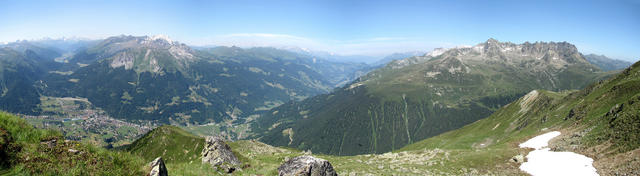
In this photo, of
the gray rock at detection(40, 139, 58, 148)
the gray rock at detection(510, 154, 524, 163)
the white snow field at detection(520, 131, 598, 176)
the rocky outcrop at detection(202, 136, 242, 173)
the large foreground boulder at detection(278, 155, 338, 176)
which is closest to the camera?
the gray rock at detection(40, 139, 58, 148)

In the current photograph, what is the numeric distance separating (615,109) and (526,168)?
3589 cm

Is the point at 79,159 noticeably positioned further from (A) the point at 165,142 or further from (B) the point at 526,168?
(A) the point at 165,142

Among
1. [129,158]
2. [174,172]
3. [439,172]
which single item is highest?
[129,158]

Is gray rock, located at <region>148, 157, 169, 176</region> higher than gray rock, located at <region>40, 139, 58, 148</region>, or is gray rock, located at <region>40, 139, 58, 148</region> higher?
gray rock, located at <region>40, 139, 58, 148</region>

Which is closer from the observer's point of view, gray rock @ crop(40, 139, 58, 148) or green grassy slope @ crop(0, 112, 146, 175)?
green grassy slope @ crop(0, 112, 146, 175)

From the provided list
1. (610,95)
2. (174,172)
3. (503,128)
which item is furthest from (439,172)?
(503,128)

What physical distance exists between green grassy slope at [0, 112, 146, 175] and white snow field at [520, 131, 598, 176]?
53204 millimetres

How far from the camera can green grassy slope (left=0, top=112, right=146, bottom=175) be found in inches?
360

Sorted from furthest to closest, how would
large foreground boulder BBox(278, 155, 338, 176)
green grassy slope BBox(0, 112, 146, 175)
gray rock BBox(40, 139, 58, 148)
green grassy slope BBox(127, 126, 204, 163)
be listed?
green grassy slope BBox(127, 126, 204, 163) → large foreground boulder BBox(278, 155, 338, 176) → gray rock BBox(40, 139, 58, 148) → green grassy slope BBox(0, 112, 146, 175)

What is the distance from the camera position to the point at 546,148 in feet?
180

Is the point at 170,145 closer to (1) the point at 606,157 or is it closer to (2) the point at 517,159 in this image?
(2) the point at 517,159

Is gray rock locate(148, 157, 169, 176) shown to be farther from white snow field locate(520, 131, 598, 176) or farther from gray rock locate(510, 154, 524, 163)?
gray rock locate(510, 154, 524, 163)

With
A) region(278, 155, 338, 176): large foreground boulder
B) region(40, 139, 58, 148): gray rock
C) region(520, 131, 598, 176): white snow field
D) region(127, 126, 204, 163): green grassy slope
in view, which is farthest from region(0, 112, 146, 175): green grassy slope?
region(127, 126, 204, 163): green grassy slope

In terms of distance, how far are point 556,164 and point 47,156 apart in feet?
207
